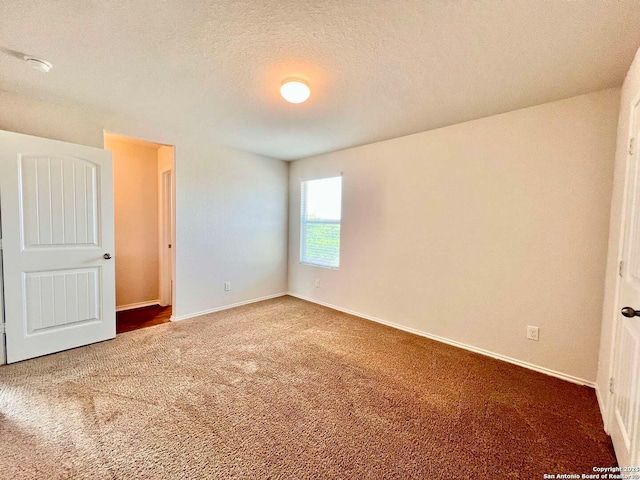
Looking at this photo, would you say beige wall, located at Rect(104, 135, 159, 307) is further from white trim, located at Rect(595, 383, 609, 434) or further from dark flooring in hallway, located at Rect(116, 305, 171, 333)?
white trim, located at Rect(595, 383, 609, 434)

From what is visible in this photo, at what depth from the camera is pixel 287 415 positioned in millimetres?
1758

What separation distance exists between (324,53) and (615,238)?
235 centimetres

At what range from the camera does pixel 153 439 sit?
154cm

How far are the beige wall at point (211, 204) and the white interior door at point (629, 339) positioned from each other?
12.8 ft

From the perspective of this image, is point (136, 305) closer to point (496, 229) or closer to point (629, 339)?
point (496, 229)

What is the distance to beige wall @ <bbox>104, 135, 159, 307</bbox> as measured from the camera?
3924 millimetres

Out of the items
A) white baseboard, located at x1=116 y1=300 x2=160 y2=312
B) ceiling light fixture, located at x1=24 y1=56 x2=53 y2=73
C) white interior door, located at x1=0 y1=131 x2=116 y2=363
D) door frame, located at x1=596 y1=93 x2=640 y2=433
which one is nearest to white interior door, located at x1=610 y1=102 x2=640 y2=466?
door frame, located at x1=596 y1=93 x2=640 y2=433

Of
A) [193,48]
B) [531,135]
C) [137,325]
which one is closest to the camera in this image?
[193,48]

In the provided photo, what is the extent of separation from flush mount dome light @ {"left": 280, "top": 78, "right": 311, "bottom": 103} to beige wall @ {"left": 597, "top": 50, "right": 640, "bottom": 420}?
201 centimetres

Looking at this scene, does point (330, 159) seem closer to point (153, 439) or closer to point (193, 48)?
point (193, 48)

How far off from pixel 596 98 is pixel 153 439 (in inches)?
153

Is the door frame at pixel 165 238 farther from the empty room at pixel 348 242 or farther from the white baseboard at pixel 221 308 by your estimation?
the white baseboard at pixel 221 308


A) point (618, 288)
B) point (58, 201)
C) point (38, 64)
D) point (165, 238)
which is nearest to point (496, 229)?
point (618, 288)

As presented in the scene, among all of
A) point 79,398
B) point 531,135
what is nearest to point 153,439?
point 79,398
